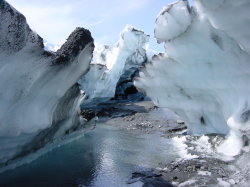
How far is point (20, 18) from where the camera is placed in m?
7.64

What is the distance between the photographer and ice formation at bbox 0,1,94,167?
7593 mm

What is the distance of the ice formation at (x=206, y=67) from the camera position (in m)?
7.92

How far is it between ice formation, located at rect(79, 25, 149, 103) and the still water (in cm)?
985

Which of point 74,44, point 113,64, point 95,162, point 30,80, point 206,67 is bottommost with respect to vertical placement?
point 95,162

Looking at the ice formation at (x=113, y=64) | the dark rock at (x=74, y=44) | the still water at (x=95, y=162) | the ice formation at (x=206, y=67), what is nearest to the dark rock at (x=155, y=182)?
the still water at (x=95, y=162)

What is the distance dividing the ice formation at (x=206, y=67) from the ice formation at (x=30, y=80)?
2653 mm

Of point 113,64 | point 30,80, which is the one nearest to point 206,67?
point 30,80

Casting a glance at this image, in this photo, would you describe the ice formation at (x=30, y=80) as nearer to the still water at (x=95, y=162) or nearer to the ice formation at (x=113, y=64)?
the still water at (x=95, y=162)

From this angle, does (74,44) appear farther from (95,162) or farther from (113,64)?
(113,64)

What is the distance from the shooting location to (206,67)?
1016 cm

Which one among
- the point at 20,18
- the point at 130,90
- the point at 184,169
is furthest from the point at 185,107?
the point at 130,90

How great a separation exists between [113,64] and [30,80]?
18324 millimetres

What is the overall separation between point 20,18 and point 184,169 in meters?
5.65

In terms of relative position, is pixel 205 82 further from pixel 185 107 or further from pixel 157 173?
pixel 157 173
